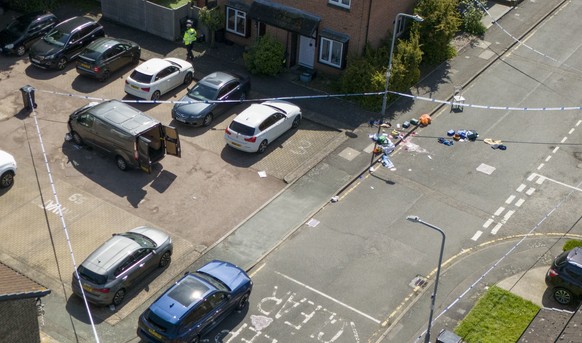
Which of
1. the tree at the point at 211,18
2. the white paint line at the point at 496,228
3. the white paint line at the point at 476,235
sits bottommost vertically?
the white paint line at the point at 476,235

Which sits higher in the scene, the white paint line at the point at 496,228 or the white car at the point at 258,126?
the white car at the point at 258,126

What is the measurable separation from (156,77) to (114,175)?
6561 mm

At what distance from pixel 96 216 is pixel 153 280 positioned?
174 inches

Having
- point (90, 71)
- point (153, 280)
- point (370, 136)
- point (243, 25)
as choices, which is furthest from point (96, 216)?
point (243, 25)

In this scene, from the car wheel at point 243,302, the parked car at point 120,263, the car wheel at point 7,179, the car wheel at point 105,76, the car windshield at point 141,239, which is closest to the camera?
the parked car at point 120,263

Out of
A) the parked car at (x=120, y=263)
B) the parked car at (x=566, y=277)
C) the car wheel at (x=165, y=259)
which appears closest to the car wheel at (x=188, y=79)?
the parked car at (x=120, y=263)

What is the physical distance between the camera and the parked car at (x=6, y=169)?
3183 centimetres

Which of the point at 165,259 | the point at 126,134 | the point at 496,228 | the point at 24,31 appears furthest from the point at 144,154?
the point at 496,228

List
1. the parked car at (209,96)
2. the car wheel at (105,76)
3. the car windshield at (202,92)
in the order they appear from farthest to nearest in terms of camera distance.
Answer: the car wheel at (105,76) < the car windshield at (202,92) < the parked car at (209,96)

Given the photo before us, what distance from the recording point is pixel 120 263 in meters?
27.2

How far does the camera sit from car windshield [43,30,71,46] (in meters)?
40.5

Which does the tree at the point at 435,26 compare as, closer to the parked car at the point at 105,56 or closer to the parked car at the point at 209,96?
the parked car at the point at 209,96

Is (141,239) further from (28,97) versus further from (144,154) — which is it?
(28,97)

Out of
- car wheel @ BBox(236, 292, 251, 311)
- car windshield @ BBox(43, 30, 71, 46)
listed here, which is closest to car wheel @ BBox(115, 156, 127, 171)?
car wheel @ BBox(236, 292, 251, 311)
